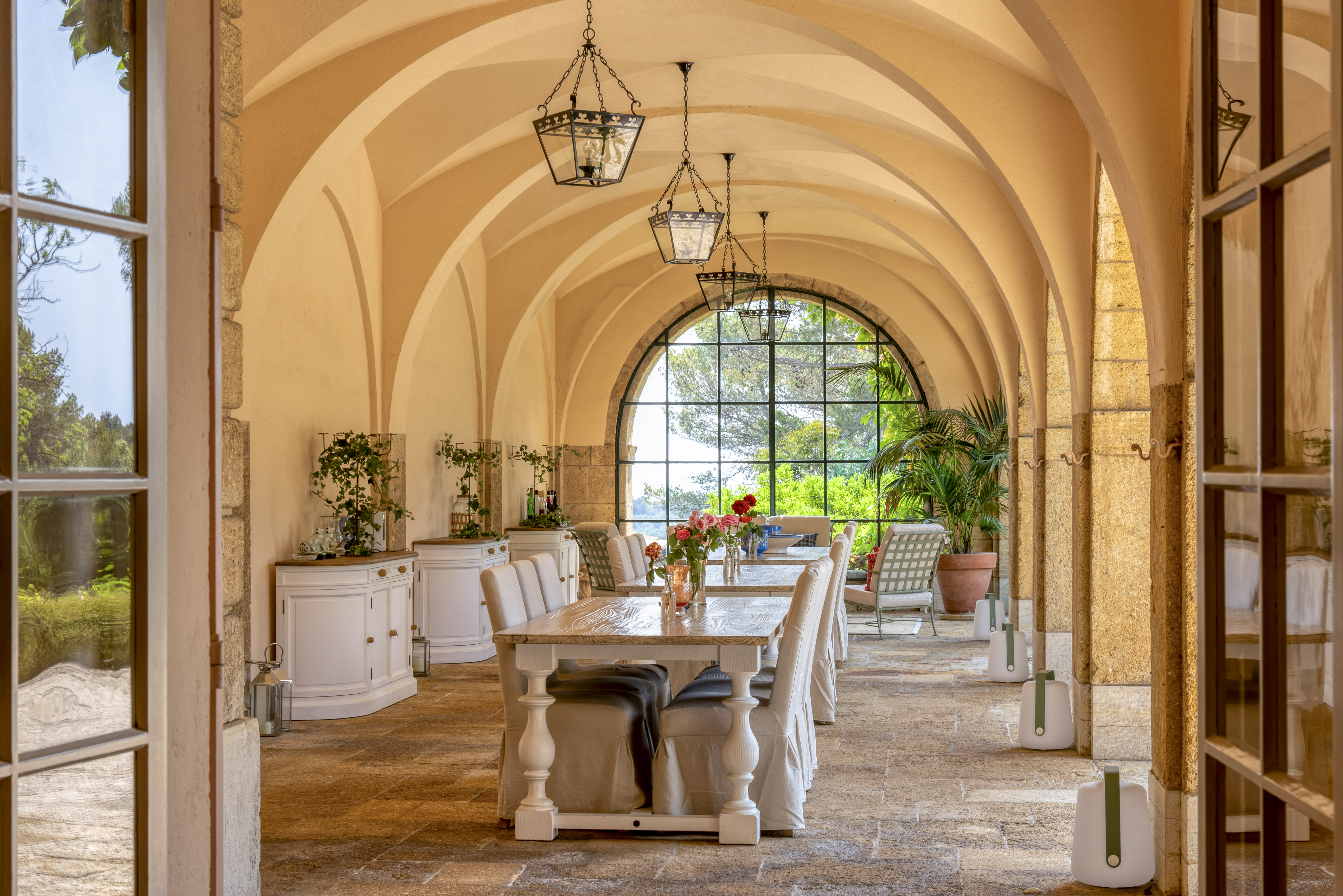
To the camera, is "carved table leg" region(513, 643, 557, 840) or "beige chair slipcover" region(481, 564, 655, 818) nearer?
"carved table leg" region(513, 643, 557, 840)

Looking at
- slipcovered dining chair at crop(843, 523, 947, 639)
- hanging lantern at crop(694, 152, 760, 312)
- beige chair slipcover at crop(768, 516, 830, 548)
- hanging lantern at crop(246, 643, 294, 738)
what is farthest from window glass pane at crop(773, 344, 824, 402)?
hanging lantern at crop(246, 643, 294, 738)

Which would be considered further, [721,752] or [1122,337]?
[1122,337]

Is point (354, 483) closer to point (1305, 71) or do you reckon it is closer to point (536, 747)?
point (536, 747)

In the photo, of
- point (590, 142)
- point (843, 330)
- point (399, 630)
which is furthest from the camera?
point (843, 330)

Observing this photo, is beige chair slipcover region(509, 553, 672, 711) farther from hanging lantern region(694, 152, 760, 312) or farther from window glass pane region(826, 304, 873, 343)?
window glass pane region(826, 304, 873, 343)

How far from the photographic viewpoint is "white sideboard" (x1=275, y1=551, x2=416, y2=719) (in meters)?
6.74

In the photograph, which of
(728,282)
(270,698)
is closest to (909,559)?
(728,282)

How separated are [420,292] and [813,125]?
120 inches

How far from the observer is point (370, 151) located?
26.3 feet

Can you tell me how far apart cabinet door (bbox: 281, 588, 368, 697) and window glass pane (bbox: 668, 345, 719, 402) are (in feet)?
31.7

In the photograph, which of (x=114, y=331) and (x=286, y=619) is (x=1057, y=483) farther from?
(x=114, y=331)

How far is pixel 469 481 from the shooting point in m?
10.4

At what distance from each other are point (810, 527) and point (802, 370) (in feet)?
15.0

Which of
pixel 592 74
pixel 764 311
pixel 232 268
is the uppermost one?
pixel 592 74
